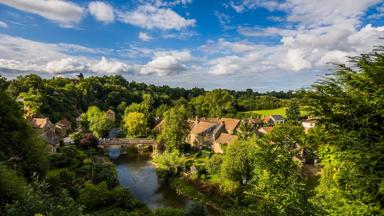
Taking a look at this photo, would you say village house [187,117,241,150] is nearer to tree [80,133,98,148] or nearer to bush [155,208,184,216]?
tree [80,133,98,148]

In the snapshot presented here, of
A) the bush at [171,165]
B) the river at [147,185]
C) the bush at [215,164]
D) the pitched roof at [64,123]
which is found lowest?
the river at [147,185]

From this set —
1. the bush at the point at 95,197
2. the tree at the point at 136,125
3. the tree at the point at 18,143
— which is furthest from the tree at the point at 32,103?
the bush at the point at 95,197

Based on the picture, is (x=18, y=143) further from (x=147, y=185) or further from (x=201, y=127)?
(x=201, y=127)

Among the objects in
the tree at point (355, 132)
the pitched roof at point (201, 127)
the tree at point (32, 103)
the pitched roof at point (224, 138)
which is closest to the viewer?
the tree at point (355, 132)

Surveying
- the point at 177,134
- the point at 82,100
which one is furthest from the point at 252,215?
the point at 82,100

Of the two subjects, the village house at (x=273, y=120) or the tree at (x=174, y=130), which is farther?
the village house at (x=273, y=120)

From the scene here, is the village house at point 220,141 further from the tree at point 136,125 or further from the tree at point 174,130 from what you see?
the tree at point 136,125

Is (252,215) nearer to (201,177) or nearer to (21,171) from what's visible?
(21,171)
